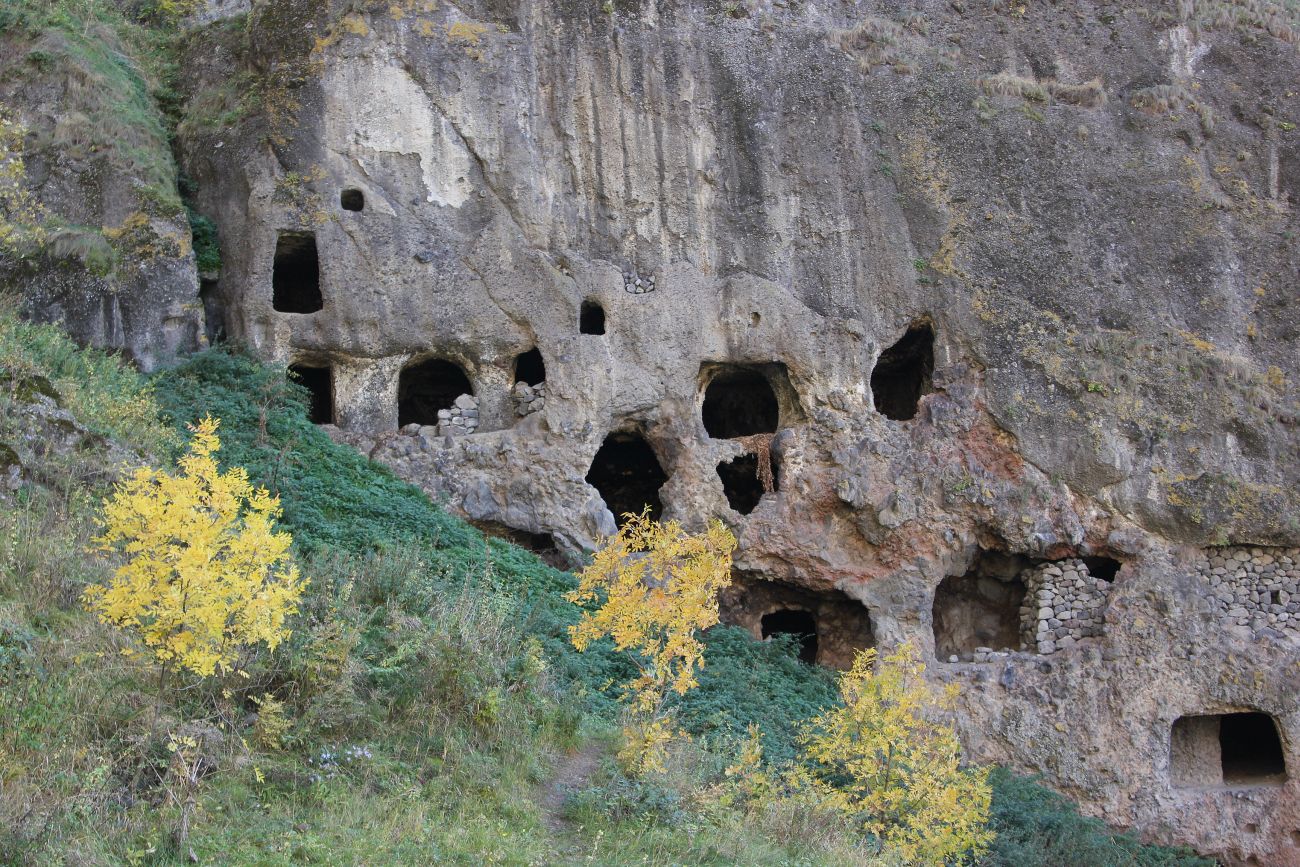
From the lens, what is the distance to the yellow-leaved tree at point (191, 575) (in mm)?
6988

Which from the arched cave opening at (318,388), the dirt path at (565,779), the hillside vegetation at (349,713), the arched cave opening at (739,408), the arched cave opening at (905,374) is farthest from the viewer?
the arched cave opening at (739,408)

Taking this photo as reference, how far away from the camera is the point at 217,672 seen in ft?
26.4

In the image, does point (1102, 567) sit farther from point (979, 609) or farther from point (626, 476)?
point (626, 476)

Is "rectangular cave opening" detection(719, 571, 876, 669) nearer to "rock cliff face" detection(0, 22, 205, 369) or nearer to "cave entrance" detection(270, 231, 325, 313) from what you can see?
"cave entrance" detection(270, 231, 325, 313)

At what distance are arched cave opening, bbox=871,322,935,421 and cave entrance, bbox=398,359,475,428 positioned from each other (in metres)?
6.13

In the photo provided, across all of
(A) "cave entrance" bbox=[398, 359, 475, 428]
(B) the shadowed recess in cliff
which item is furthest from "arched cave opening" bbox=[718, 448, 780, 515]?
(A) "cave entrance" bbox=[398, 359, 475, 428]

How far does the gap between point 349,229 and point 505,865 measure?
1079 cm

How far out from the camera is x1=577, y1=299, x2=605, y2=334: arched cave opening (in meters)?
16.7

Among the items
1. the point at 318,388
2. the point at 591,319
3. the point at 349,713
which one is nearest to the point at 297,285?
the point at 318,388

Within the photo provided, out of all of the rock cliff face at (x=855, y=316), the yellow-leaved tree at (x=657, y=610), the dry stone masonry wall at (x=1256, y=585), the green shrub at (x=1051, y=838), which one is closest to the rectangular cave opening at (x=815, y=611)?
the rock cliff face at (x=855, y=316)

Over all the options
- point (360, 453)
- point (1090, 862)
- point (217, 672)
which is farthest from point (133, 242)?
point (1090, 862)

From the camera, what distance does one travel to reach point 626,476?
721 inches

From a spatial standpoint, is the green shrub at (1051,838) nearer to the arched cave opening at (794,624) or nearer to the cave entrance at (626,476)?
the arched cave opening at (794,624)

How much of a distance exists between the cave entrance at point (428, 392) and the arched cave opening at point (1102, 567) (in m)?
9.01
